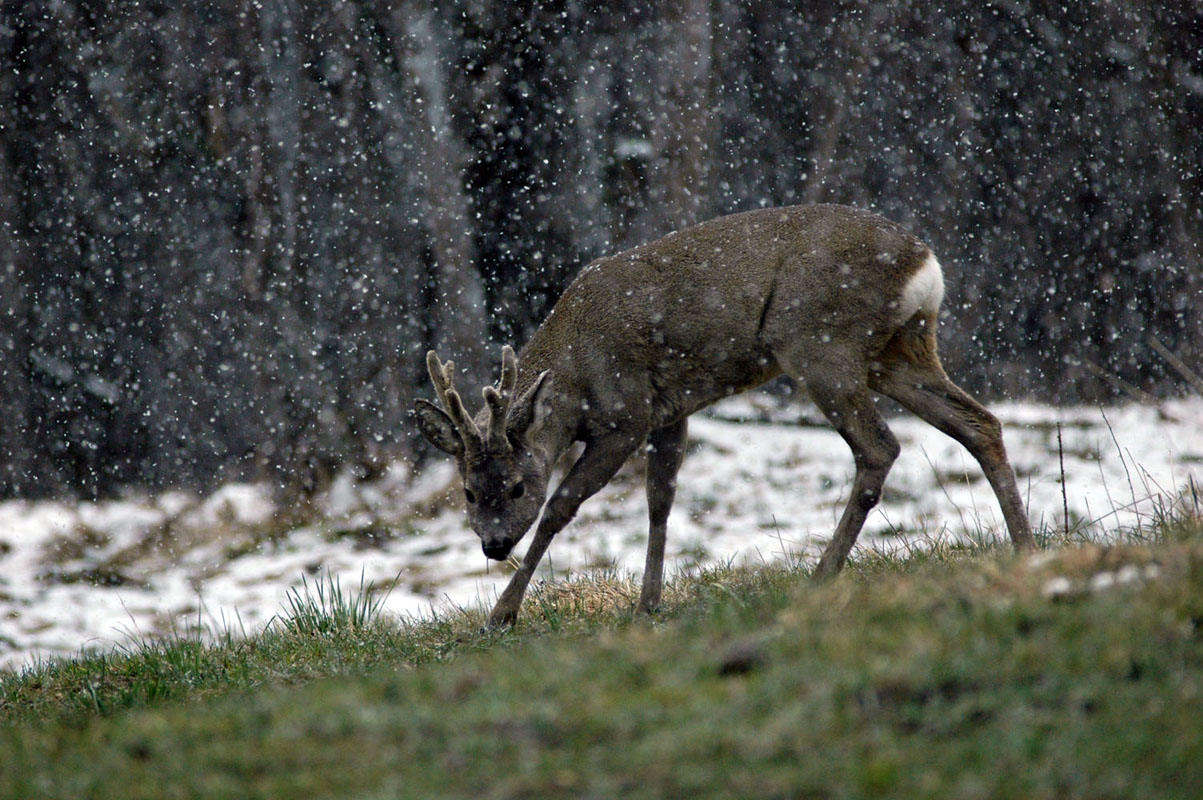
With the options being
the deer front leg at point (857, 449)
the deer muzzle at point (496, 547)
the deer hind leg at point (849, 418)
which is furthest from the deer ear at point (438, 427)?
the deer front leg at point (857, 449)

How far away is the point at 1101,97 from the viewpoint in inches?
414

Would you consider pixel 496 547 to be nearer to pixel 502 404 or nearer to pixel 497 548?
pixel 497 548

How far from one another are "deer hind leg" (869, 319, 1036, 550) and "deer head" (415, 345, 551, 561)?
5.54 ft

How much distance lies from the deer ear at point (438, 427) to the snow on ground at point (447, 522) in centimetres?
256

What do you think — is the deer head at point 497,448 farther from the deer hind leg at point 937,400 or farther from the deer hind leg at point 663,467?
the deer hind leg at point 937,400

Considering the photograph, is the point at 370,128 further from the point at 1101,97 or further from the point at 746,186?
the point at 1101,97

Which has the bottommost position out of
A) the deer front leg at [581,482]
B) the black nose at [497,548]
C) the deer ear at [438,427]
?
the black nose at [497,548]

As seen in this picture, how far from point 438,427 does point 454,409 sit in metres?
0.16

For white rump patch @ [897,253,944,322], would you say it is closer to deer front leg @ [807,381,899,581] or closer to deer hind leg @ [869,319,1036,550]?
deer hind leg @ [869,319,1036,550]

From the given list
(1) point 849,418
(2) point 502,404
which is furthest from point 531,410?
(1) point 849,418

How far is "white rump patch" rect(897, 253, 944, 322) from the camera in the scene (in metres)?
5.39

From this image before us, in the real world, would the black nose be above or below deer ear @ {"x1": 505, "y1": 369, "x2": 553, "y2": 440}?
below

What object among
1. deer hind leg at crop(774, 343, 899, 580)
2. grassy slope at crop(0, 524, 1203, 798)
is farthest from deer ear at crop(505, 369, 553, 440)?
grassy slope at crop(0, 524, 1203, 798)

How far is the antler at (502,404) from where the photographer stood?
5423mm
